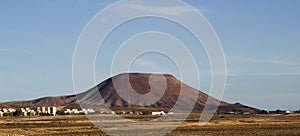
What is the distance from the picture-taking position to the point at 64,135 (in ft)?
232

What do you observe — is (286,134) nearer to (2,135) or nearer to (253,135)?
(253,135)

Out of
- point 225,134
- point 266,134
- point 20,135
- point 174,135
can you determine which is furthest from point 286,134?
point 20,135

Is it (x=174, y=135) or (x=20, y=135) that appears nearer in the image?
(x=174, y=135)

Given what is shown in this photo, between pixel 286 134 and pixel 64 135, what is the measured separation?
2634 cm

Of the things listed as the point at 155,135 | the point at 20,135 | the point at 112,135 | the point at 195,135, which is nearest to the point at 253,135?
the point at 195,135

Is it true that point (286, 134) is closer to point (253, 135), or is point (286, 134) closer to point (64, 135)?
point (253, 135)

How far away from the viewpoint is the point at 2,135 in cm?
6988

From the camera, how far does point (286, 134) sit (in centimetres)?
6738

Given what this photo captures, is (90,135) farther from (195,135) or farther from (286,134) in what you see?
(286,134)

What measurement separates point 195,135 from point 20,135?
69.2ft

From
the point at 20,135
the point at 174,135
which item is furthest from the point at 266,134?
the point at 20,135

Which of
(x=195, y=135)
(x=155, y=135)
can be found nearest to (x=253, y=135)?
(x=195, y=135)

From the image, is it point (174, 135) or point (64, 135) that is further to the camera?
point (64, 135)

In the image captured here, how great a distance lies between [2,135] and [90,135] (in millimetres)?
11267
